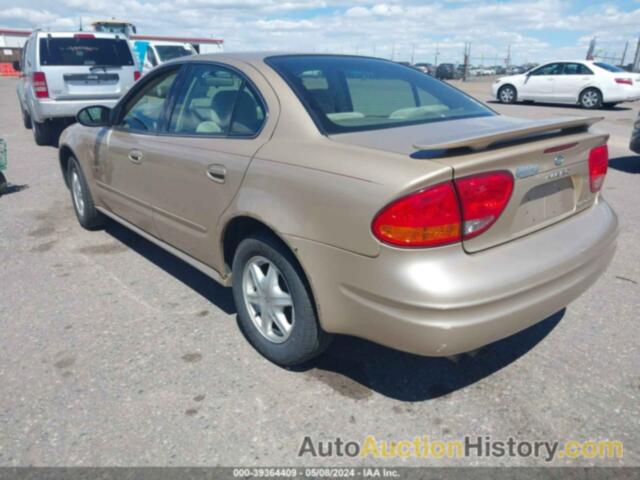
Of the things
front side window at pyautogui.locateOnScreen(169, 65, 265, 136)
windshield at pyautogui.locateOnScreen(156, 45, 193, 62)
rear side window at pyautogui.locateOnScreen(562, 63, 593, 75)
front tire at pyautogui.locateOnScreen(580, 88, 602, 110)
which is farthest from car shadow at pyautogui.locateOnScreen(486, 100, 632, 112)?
front side window at pyautogui.locateOnScreen(169, 65, 265, 136)

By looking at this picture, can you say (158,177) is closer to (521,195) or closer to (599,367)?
(521,195)

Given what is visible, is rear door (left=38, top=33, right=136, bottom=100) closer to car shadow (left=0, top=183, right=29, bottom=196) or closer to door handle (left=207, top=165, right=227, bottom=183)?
car shadow (left=0, top=183, right=29, bottom=196)

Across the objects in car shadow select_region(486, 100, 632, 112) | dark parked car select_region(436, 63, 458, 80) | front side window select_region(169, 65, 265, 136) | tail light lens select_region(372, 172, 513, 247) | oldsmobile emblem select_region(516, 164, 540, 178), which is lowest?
dark parked car select_region(436, 63, 458, 80)

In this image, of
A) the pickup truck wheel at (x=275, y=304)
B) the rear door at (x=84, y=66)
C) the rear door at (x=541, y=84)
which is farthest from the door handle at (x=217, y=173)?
the rear door at (x=541, y=84)

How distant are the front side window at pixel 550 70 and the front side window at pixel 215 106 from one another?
1637cm

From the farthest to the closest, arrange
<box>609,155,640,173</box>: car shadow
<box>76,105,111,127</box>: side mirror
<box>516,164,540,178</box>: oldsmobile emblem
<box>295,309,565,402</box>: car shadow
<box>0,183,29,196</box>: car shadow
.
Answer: <box>609,155,640,173</box>: car shadow → <box>0,183,29,196</box>: car shadow → <box>76,105,111,127</box>: side mirror → <box>295,309,565,402</box>: car shadow → <box>516,164,540,178</box>: oldsmobile emblem

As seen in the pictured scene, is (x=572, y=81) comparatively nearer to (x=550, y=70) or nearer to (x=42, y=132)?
(x=550, y=70)

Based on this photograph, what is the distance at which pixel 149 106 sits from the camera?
12.4 feet

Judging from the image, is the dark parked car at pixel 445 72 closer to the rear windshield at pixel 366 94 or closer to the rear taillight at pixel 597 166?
the rear windshield at pixel 366 94

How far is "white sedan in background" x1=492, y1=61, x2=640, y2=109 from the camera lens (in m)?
15.5

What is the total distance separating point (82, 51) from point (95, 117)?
595 cm

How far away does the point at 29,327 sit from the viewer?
130 inches

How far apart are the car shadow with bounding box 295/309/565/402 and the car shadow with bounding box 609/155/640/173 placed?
20.0 feet

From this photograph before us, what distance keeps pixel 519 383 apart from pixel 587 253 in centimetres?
74
